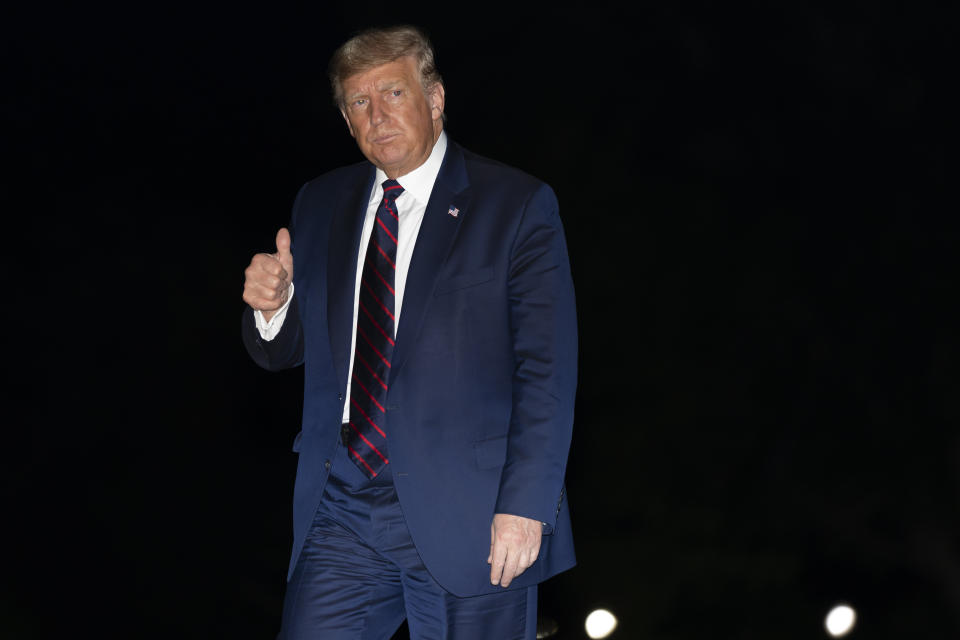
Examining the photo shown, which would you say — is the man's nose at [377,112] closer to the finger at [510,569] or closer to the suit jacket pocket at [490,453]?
the suit jacket pocket at [490,453]

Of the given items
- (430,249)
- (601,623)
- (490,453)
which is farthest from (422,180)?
(601,623)

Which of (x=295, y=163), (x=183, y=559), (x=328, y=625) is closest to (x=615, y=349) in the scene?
(x=295, y=163)

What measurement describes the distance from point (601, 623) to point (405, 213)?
254 centimetres

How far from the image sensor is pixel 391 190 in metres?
2.02

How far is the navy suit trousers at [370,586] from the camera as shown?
1922mm

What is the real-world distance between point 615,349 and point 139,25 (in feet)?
6.56

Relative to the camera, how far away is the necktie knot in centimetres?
202

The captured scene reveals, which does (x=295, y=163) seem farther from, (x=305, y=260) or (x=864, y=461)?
(x=864, y=461)

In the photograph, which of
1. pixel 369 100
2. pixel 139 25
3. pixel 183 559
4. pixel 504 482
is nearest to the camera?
pixel 504 482

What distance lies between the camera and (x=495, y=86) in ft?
12.3

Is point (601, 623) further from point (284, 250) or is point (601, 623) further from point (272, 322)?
point (284, 250)

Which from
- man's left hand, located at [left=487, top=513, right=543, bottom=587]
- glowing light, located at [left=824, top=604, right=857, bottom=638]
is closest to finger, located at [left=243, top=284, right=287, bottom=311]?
man's left hand, located at [left=487, top=513, right=543, bottom=587]

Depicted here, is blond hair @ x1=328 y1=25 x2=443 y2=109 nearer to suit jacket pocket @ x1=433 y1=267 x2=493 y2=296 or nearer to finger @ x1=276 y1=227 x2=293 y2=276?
finger @ x1=276 y1=227 x2=293 y2=276

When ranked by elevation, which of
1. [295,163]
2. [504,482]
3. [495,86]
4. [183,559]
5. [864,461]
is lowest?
[183,559]
